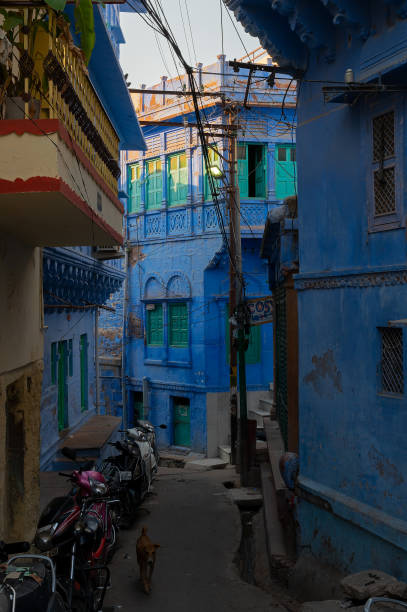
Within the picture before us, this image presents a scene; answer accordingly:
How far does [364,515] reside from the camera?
632 centimetres

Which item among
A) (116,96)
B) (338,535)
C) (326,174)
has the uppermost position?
(116,96)

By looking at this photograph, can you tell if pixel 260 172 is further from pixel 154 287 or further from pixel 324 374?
pixel 324 374

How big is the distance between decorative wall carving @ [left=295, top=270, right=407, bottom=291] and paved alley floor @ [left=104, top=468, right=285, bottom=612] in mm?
3528

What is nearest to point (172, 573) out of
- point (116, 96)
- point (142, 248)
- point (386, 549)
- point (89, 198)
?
point (386, 549)

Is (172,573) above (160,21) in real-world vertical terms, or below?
below

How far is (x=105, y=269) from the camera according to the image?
13.3m

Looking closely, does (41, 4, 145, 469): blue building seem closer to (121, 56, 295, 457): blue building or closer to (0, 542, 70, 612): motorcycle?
(121, 56, 295, 457): blue building

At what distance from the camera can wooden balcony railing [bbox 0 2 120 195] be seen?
187 inches

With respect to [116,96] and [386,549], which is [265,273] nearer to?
[116,96]

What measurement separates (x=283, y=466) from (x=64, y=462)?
4.19 m

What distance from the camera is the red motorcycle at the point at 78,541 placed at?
5.29m

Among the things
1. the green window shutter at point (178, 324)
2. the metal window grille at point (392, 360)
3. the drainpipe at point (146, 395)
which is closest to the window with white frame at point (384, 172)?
the metal window grille at point (392, 360)

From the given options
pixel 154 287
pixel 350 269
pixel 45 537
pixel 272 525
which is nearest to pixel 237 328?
pixel 272 525

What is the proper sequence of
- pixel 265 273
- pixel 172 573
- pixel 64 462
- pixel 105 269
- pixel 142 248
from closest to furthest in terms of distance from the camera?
pixel 172 573 < pixel 64 462 < pixel 105 269 < pixel 265 273 < pixel 142 248
